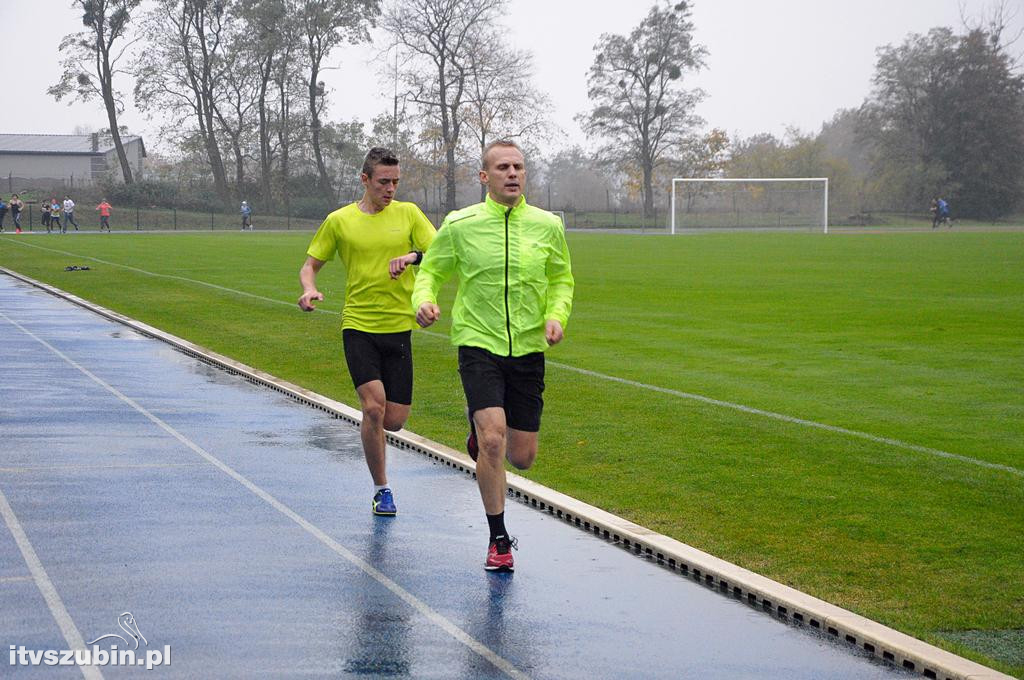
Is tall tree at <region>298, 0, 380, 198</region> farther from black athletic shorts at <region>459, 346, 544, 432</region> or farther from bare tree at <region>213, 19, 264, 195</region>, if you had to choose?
black athletic shorts at <region>459, 346, 544, 432</region>

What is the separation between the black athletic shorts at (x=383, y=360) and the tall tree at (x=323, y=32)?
79.4m

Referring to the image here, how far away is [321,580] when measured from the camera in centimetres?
670

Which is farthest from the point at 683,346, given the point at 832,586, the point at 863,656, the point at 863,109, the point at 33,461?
the point at 863,109

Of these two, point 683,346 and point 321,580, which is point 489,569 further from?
point 683,346

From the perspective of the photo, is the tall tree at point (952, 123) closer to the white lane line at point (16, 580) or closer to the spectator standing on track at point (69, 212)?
the spectator standing on track at point (69, 212)

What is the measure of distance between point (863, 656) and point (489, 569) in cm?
200

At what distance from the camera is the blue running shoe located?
821cm

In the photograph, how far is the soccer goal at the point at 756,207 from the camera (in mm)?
77688

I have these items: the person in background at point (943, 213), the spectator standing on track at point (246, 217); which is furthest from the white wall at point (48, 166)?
the person in background at point (943, 213)

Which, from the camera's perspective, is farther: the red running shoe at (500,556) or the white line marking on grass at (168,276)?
the white line marking on grass at (168,276)

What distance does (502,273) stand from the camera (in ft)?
22.2

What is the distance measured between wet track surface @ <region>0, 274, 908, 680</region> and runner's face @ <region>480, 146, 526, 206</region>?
186 centimetres

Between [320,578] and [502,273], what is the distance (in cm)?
172

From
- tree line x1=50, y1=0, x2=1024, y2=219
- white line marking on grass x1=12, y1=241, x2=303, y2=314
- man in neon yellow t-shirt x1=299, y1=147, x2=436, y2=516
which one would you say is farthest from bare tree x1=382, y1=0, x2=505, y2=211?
man in neon yellow t-shirt x1=299, y1=147, x2=436, y2=516
